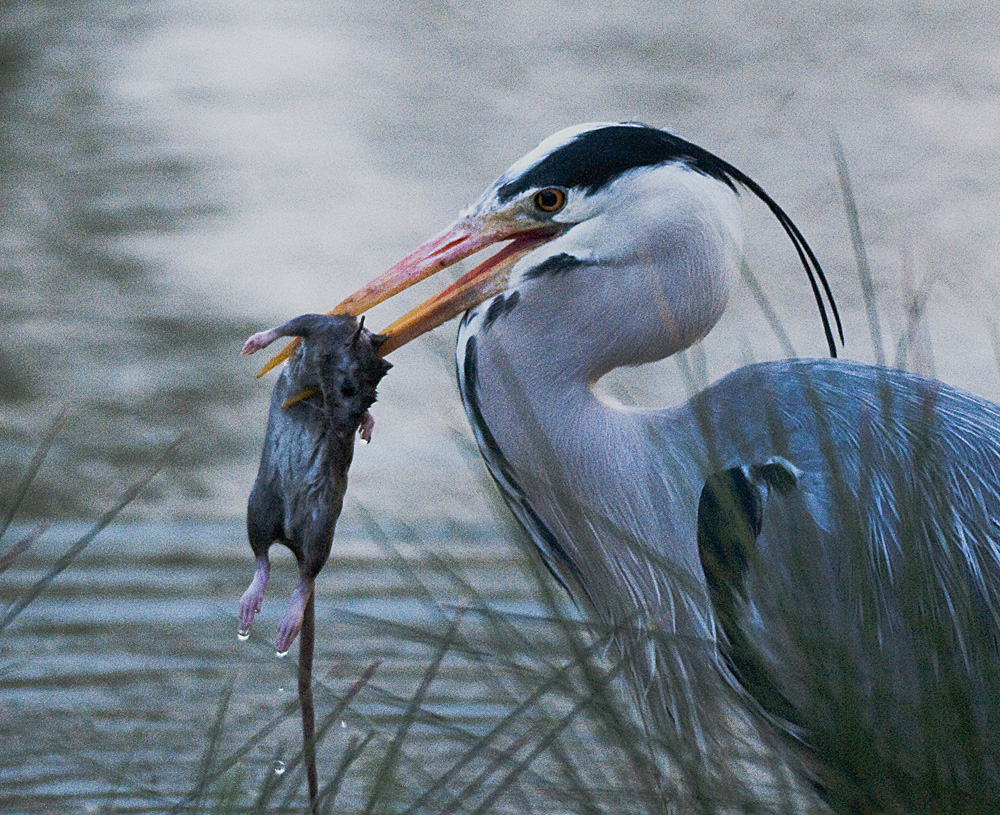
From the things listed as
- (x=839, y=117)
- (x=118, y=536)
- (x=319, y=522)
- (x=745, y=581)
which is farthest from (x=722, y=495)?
(x=839, y=117)

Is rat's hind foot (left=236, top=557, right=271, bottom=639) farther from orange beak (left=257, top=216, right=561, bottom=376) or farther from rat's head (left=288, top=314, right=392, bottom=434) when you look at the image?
orange beak (left=257, top=216, right=561, bottom=376)

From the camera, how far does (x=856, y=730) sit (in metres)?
1.60

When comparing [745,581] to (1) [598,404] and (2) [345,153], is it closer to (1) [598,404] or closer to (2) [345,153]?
(1) [598,404]

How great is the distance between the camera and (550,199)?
291 centimetres

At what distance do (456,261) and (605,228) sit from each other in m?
0.27

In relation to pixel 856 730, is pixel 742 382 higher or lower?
higher

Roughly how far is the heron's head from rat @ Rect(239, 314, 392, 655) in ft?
1.48

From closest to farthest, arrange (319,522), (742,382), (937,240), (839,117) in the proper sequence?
(319,522), (742,382), (937,240), (839,117)

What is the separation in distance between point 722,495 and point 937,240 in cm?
504

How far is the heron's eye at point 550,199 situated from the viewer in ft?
9.50

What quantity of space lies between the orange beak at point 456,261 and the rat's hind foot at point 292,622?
772 mm

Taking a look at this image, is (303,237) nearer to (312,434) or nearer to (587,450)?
(587,450)

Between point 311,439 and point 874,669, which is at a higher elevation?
point 311,439

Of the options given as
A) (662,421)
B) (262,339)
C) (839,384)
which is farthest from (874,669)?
(662,421)
